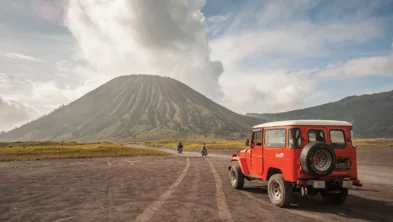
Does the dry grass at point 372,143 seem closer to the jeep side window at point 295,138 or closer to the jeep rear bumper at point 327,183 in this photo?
the jeep rear bumper at point 327,183

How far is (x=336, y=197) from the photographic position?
10.4 metres

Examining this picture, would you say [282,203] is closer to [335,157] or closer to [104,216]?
[335,157]

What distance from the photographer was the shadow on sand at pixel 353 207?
8.83m

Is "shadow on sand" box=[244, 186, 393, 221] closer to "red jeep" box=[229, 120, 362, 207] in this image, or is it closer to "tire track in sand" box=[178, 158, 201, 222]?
"red jeep" box=[229, 120, 362, 207]

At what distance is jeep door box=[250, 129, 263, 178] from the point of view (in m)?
11.5

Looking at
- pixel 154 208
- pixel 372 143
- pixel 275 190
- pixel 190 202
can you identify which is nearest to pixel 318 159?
pixel 275 190

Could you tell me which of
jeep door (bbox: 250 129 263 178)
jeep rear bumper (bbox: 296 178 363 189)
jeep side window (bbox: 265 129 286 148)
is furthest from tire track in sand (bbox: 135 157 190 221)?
jeep rear bumper (bbox: 296 178 363 189)

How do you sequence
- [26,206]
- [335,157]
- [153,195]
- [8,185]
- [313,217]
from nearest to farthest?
1. [313,217]
2. [335,157]
3. [26,206]
4. [153,195]
5. [8,185]

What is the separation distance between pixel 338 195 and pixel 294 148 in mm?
2773

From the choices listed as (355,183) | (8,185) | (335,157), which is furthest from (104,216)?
(8,185)

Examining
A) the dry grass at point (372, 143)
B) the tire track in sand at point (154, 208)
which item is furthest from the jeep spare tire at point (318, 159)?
the dry grass at point (372, 143)

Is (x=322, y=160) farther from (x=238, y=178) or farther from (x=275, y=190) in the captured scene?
(x=238, y=178)

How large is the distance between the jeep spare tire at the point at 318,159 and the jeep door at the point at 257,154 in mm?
2549

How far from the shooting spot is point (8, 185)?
14828 millimetres
